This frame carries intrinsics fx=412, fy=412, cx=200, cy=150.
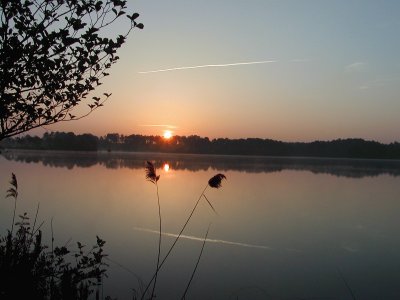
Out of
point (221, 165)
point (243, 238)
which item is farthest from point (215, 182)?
point (221, 165)

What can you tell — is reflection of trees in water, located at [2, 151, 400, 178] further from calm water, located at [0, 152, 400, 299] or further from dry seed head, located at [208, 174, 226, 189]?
dry seed head, located at [208, 174, 226, 189]

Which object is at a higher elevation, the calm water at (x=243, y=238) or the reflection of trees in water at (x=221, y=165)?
the reflection of trees in water at (x=221, y=165)

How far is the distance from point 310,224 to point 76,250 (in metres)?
10.6

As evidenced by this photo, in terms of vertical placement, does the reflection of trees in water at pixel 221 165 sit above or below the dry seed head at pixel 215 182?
below

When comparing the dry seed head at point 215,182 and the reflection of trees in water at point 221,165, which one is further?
the reflection of trees in water at point 221,165

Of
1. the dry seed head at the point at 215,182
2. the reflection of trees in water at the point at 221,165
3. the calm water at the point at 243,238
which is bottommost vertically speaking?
the calm water at the point at 243,238

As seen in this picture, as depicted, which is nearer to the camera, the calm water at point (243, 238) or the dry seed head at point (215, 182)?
the dry seed head at point (215, 182)

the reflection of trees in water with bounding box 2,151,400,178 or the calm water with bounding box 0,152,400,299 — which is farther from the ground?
the reflection of trees in water with bounding box 2,151,400,178

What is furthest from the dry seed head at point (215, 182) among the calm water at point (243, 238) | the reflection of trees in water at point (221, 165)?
the reflection of trees in water at point (221, 165)

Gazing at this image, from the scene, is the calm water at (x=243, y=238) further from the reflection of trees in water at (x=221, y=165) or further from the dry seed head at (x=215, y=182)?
the reflection of trees in water at (x=221, y=165)

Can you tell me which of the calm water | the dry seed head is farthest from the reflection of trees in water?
the dry seed head

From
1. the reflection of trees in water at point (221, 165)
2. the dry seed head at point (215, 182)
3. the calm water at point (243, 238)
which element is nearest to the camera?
the dry seed head at point (215, 182)

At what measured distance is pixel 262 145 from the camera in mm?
151375

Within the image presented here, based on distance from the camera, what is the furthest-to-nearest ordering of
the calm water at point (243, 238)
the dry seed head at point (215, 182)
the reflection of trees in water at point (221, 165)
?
the reflection of trees in water at point (221, 165) < the calm water at point (243, 238) < the dry seed head at point (215, 182)
